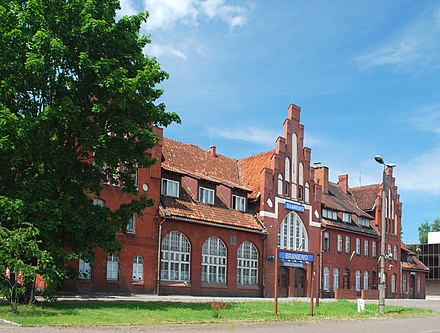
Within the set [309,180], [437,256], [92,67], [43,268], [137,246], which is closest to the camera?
[43,268]

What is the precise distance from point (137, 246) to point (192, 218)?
4552 millimetres

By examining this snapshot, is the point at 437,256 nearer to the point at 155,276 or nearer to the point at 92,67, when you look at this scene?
the point at 155,276

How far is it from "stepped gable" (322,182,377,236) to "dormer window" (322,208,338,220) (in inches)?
15.0

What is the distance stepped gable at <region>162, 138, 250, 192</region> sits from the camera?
42531 mm

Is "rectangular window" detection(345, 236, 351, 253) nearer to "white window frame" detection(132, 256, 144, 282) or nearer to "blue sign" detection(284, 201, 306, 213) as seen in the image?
"blue sign" detection(284, 201, 306, 213)

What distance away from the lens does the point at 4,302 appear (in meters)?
22.8

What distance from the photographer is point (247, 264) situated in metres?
43.9

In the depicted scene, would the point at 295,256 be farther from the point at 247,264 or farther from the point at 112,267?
the point at 112,267

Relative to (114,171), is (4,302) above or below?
below

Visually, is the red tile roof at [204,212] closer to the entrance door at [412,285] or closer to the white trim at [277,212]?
the white trim at [277,212]

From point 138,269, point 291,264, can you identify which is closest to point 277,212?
point 291,264

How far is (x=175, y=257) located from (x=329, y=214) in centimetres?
2134

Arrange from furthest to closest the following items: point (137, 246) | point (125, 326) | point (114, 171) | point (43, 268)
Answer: point (137, 246)
point (114, 171)
point (43, 268)
point (125, 326)

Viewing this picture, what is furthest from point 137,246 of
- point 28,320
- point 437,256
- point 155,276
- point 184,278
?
point 437,256
